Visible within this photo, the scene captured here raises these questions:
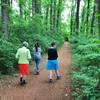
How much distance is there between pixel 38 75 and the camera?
16.0m

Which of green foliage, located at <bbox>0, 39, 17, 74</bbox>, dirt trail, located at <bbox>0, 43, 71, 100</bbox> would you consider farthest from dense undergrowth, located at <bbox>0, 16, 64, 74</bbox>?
dirt trail, located at <bbox>0, 43, 71, 100</bbox>

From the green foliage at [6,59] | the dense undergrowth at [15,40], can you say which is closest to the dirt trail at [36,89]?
the green foliage at [6,59]

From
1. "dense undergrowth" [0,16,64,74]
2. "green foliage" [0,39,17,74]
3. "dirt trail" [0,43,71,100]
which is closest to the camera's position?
"dirt trail" [0,43,71,100]

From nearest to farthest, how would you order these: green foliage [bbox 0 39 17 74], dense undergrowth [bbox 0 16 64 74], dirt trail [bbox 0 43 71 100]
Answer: dirt trail [bbox 0 43 71 100] < green foliage [bbox 0 39 17 74] < dense undergrowth [bbox 0 16 64 74]

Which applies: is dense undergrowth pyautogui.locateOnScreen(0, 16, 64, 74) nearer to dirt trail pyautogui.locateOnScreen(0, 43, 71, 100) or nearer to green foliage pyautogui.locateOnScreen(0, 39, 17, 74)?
green foliage pyautogui.locateOnScreen(0, 39, 17, 74)

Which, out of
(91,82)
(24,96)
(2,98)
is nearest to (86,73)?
(91,82)

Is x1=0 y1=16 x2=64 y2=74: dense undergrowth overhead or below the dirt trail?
overhead

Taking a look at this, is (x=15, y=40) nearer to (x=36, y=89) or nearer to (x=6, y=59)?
(x=6, y=59)

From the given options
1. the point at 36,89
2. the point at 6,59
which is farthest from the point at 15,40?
the point at 36,89

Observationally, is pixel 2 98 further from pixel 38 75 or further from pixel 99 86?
pixel 38 75

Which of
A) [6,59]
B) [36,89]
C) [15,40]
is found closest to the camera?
[36,89]

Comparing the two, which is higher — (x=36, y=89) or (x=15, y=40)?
(x=15, y=40)

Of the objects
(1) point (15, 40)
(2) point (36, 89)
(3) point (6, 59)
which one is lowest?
(2) point (36, 89)

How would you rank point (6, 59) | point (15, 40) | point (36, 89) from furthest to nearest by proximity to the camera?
point (15, 40), point (6, 59), point (36, 89)
